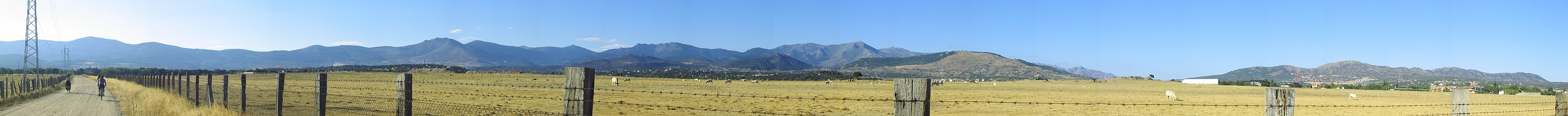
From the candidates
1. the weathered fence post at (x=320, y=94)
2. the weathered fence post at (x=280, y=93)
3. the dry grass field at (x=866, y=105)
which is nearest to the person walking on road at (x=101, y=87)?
the dry grass field at (x=866, y=105)

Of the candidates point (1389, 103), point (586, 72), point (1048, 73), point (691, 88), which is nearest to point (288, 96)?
point (586, 72)

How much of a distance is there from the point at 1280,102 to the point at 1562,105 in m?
4.15

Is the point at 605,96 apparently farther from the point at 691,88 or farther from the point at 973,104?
the point at 691,88

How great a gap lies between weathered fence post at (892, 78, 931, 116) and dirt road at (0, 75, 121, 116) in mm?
13775

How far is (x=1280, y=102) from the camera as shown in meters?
6.95

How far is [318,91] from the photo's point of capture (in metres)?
9.59

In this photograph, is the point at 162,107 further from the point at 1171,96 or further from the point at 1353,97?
the point at 1353,97

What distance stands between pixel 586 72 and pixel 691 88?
37.2 metres

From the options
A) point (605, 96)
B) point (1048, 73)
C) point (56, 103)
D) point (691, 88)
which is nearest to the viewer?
point (56, 103)

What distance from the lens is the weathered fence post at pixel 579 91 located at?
6.61 m

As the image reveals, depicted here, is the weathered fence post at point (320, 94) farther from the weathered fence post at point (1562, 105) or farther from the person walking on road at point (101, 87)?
the person walking on road at point (101, 87)

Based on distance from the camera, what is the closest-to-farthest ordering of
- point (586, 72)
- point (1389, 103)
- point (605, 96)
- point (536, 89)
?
point (586, 72) < point (605, 96) < point (1389, 103) < point (536, 89)

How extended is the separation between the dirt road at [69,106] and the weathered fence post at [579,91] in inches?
463

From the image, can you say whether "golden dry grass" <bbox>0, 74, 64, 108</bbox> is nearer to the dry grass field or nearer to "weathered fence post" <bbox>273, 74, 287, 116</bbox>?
the dry grass field
